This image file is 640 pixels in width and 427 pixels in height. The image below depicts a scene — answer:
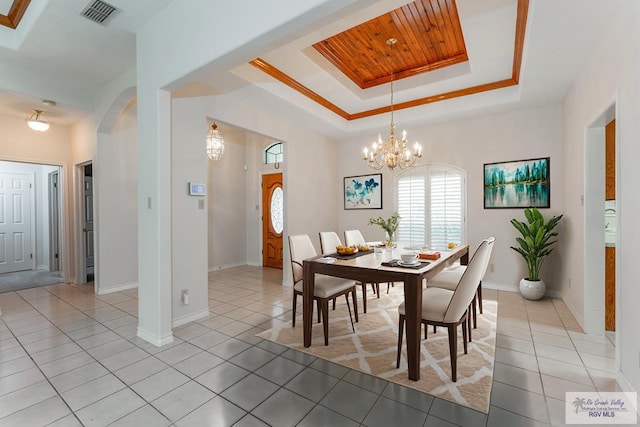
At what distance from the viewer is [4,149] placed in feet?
14.3

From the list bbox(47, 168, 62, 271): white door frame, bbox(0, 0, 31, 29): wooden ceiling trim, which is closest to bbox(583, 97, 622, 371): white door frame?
bbox(0, 0, 31, 29): wooden ceiling trim

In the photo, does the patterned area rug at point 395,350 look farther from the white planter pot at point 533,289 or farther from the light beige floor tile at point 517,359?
the white planter pot at point 533,289

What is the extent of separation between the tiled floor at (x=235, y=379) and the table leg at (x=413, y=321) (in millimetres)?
176

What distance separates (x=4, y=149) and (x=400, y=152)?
581cm

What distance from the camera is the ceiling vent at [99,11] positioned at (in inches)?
95.2

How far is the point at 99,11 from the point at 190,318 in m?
3.04

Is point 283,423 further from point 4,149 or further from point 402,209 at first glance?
point 4,149

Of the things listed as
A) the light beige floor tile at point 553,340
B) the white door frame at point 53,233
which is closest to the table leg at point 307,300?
the light beige floor tile at point 553,340

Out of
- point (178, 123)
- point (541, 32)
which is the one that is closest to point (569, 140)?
point (541, 32)

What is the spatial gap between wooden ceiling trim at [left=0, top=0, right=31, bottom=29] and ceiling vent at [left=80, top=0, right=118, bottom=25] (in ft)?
2.14

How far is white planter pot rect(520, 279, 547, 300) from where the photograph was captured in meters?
3.85

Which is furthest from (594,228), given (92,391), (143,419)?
(92,391)

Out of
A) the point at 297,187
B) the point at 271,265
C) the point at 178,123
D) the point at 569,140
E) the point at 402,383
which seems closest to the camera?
the point at 402,383

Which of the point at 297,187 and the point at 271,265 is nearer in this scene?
the point at 297,187
